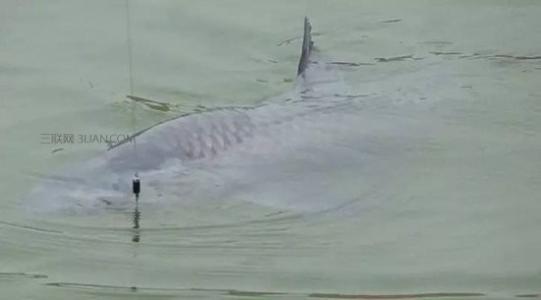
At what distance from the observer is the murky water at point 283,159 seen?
3.12 meters

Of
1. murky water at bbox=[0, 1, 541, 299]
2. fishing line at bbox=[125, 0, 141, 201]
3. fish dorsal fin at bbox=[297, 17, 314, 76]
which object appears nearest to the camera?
murky water at bbox=[0, 1, 541, 299]

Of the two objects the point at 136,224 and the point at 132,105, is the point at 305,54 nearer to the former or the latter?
the point at 132,105

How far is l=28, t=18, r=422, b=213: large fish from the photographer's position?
332 cm

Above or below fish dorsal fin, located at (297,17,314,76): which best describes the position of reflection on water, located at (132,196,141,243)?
below

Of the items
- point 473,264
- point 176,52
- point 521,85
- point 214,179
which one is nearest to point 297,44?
point 176,52

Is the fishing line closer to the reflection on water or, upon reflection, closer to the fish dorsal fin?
the reflection on water

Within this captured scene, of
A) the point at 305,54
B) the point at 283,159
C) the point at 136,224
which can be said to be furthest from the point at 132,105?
the point at 136,224

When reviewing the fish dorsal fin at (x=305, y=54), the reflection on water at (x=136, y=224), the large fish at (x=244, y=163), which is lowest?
the reflection on water at (x=136, y=224)

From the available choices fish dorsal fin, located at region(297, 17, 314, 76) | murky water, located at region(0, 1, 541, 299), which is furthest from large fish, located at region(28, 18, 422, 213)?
fish dorsal fin, located at region(297, 17, 314, 76)

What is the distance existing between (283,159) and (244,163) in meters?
0.12

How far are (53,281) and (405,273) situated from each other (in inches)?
32.2

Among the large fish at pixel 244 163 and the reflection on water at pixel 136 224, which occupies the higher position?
the large fish at pixel 244 163

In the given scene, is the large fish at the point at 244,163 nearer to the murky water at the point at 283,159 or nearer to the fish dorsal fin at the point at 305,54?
the murky water at the point at 283,159

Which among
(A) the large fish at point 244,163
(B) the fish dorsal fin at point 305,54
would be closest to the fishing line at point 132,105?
(A) the large fish at point 244,163
